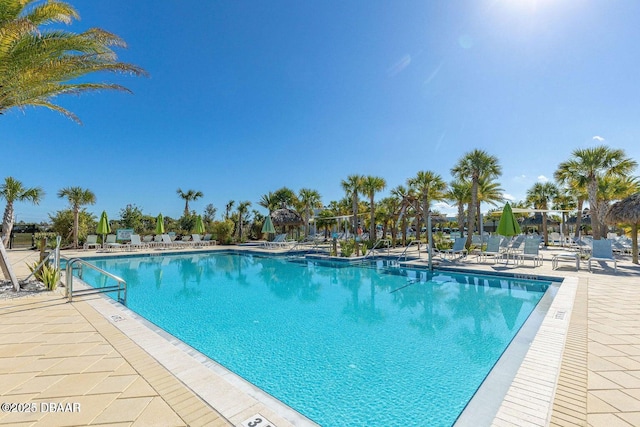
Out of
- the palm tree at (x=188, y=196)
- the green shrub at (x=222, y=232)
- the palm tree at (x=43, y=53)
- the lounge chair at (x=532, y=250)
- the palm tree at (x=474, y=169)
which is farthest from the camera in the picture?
the palm tree at (x=188, y=196)

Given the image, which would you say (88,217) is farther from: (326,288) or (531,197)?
(531,197)

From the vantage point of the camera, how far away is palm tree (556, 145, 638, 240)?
14445mm

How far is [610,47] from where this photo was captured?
9.78 m

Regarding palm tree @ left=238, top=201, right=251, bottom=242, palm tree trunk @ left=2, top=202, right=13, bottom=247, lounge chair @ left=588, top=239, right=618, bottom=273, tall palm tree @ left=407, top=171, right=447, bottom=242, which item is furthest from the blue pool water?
palm tree @ left=238, top=201, right=251, bottom=242

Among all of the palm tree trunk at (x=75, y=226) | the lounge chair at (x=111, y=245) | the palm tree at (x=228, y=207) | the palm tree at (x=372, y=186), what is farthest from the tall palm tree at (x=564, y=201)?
the palm tree trunk at (x=75, y=226)

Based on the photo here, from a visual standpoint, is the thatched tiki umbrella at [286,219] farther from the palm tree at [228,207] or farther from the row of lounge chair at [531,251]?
the row of lounge chair at [531,251]

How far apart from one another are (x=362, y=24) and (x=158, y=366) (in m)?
12.9

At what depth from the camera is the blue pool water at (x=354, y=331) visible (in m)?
3.37

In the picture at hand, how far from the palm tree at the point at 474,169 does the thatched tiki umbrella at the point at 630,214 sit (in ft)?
19.6

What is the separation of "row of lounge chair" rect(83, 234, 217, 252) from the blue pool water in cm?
881

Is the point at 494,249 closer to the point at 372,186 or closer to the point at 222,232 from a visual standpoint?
the point at 372,186

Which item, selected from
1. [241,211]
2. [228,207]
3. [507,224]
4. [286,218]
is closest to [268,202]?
[228,207]

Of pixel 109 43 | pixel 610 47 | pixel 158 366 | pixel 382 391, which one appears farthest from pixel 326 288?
pixel 610 47

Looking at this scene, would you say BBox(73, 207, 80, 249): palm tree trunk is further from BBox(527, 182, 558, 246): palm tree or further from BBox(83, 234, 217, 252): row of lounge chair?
BBox(527, 182, 558, 246): palm tree
